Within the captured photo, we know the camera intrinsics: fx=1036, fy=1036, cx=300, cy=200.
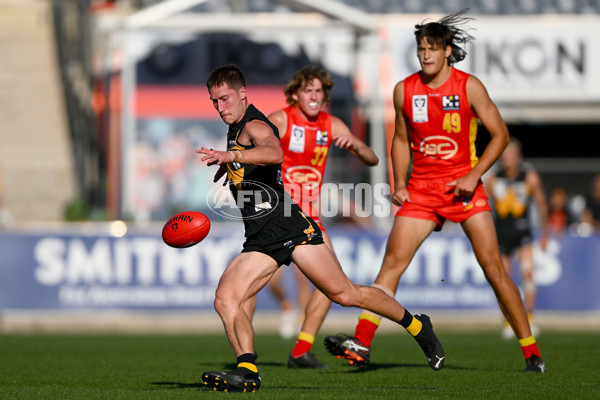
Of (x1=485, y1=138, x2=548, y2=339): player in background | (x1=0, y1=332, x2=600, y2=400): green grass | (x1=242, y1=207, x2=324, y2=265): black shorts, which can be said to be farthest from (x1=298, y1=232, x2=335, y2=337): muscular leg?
(x1=485, y1=138, x2=548, y2=339): player in background

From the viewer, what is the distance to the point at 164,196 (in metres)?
19.9

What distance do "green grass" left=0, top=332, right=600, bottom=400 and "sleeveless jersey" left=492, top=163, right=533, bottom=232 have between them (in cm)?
168

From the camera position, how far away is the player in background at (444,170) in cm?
816

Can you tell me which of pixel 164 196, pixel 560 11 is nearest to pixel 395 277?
pixel 164 196

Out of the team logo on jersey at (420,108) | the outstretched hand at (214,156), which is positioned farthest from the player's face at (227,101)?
the team logo on jersey at (420,108)

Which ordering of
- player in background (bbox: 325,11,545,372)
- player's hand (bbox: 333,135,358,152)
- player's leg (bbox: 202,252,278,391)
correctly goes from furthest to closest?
player's hand (bbox: 333,135,358,152) < player in background (bbox: 325,11,545,372) < player's leg (bbox: 202,252,278,391)

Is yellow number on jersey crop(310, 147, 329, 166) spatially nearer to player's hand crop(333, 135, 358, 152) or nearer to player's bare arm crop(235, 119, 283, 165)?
player's hand crop(333, 135, 358, 152)

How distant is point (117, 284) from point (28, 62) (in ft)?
34.8

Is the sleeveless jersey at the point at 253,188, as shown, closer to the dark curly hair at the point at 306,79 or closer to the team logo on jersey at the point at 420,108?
the team logo on jersey at the point at 420,108

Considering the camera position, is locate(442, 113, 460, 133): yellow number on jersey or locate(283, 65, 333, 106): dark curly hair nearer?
locate(442, 113, 460, 133): yellow number on jersey

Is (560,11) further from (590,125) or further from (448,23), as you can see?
(448,23)

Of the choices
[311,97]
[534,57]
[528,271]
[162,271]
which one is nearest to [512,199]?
[528,271]

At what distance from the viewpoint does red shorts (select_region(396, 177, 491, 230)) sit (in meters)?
8.21

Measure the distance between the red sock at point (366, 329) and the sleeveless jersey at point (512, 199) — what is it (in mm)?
6005
